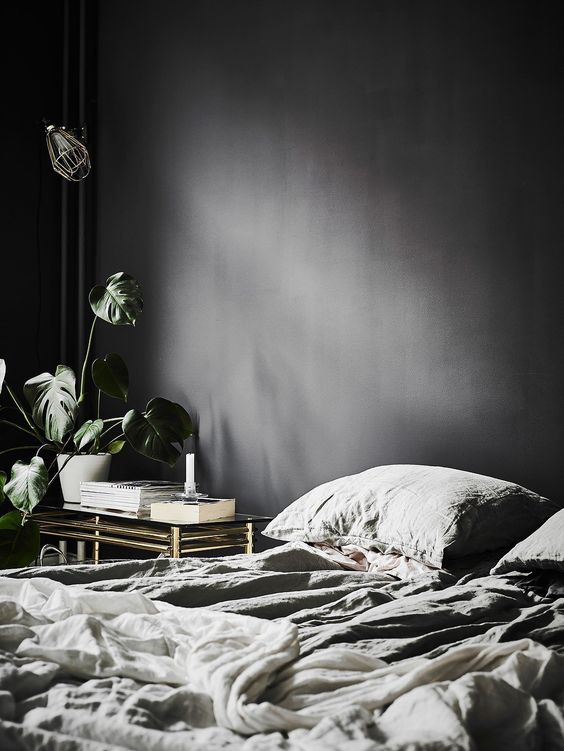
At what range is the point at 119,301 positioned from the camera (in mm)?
3551

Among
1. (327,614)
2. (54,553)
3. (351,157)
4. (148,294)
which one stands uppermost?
(351,157)

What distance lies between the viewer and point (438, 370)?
2.95 metres

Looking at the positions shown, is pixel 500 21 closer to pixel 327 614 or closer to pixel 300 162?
pixel 300 162

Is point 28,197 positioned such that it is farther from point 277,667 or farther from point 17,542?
point 277,667

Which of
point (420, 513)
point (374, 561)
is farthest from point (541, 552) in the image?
point (374, 561)

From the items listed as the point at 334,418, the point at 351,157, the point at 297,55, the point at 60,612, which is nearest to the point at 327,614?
the point at 60,612

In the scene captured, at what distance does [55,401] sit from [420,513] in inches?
72.8

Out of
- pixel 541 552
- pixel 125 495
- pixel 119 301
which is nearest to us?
pixel 541 552

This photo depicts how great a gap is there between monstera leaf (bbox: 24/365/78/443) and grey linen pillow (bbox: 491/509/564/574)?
2.05 meters

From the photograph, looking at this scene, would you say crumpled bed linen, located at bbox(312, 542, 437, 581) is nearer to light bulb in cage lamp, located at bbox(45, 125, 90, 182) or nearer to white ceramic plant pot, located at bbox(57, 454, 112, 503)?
white ceramic plant pot, located at bbox(57, 454, 112, 503)

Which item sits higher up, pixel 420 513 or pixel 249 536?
pixel 420 513

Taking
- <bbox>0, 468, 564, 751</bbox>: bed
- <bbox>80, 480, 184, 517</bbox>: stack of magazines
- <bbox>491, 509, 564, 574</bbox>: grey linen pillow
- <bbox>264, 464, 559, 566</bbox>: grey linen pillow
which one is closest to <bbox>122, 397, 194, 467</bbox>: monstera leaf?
<bbox>80, 480, 184, 517</bbox>: stack of magazines

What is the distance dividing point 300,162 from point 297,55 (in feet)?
1.43

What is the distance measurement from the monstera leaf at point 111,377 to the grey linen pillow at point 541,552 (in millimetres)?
1925
